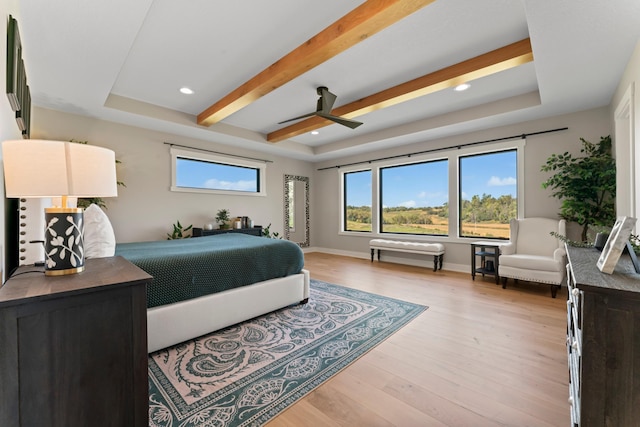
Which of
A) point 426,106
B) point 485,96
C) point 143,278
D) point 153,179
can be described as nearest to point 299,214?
point 153,179

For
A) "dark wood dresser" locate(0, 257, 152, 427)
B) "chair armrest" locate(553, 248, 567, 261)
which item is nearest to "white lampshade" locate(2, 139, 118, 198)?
"dark wood dresser" locate(0, 257, 152, 427)

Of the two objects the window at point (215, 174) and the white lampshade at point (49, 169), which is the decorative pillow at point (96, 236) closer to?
the white lampshade at point (49, 169)

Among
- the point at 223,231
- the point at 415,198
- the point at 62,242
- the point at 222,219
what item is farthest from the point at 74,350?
the point at 415,198

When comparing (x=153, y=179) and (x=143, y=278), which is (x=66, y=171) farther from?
(x=153, y=179)

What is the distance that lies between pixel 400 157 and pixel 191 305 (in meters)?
4.74

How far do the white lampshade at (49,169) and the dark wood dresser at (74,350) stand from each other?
371 mm

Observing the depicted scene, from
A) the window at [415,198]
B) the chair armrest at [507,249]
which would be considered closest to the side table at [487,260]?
the chair armrest at [507,249]

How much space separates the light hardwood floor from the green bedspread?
124 centimetres

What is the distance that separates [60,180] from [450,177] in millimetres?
5185

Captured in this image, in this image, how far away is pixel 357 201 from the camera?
258 inches

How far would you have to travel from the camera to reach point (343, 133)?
5.31 meters

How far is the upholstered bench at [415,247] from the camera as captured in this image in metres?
4.77

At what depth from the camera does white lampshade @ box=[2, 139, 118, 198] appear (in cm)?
106

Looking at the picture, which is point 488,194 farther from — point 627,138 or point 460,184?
point 627,138
